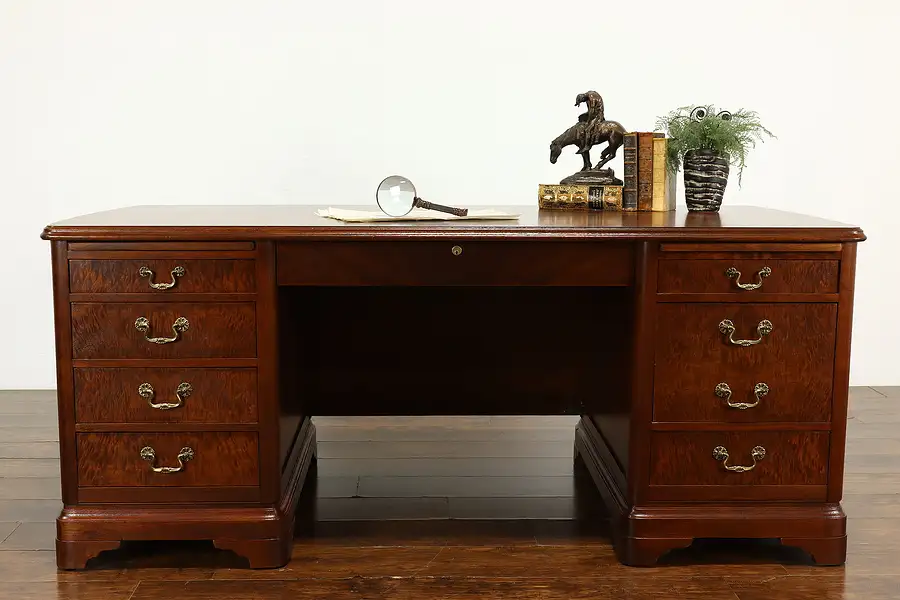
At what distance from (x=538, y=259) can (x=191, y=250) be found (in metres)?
0.73

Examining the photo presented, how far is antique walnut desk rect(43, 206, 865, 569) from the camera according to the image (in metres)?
2.06

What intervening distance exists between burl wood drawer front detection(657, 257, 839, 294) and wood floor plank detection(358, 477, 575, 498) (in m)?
0.77

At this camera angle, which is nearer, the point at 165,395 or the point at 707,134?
the point at 165,395

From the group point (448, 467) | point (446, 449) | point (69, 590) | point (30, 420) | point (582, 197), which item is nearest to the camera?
point (69, 590)

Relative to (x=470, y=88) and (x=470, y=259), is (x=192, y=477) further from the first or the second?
(x=470, y=88)

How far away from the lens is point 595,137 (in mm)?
2621

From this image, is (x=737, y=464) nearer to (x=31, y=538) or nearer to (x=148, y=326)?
(x=148, y=326)

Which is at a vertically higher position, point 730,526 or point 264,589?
Answer: point 730,526

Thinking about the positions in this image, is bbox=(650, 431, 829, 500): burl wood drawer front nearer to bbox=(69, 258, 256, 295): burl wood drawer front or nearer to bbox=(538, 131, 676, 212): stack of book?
bbox=(538, 131, 676, 212): stack of book

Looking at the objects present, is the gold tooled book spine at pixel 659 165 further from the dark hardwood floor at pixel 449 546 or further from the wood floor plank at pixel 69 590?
the wood floor plank at pixel 69 590

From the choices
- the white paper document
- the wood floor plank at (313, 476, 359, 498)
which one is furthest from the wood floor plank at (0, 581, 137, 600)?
the white paper document

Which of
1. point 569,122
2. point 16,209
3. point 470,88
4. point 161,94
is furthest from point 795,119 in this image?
point 16,209

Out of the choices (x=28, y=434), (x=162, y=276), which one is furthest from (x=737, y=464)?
(x=28, y=434)

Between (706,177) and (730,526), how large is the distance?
2.84 feet
